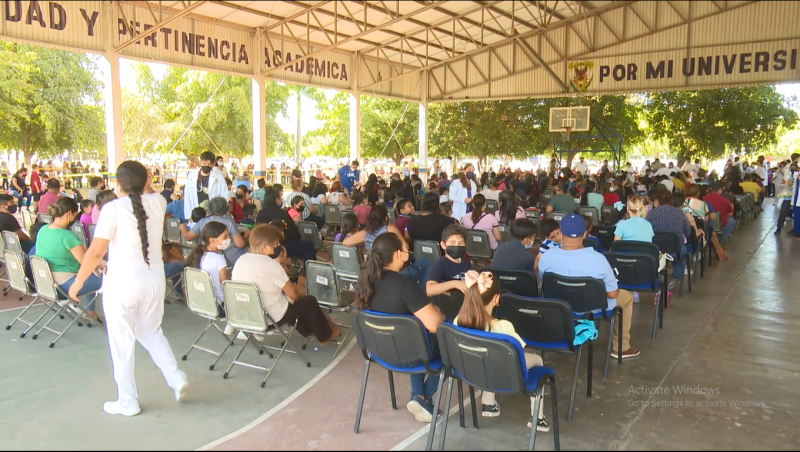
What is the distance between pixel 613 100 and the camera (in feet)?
81.0

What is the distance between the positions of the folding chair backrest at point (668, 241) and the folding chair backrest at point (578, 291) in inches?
106

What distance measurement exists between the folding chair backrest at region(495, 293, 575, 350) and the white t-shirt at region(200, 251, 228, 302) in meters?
2.44

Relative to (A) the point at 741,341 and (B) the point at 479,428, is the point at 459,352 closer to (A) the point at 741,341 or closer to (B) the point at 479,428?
(B) the point at 479,428

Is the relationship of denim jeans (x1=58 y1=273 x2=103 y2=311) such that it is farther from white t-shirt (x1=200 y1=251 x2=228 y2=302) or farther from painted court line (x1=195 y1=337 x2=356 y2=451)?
painted court line (x1=195 y1=337 x2=356 y2=451)

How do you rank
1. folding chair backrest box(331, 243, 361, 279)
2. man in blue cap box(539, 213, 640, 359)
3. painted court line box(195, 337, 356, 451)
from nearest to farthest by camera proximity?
painted court line box(195, 337, 356, 451)
man in blue cap box(539, 213, 640, 359)
folding chair backrest box(331, 243, 361, 279)

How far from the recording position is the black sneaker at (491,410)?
360cm

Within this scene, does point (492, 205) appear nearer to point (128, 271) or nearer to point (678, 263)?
point (678, 263)

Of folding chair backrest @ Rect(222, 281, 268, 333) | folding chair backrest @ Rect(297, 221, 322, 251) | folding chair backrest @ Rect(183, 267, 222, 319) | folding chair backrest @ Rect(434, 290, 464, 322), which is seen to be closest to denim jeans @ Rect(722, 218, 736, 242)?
folding chair backrest @ Rect(297, 221, 322, 251)

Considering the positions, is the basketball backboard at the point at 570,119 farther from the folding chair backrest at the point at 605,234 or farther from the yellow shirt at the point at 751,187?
the folding chair backrest at the point at 605,234

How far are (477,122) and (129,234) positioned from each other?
23.7m

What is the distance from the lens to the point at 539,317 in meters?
3.63

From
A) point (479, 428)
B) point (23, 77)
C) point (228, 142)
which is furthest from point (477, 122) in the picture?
point (479, 428)

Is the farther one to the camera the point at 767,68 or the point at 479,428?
the point at 767,68

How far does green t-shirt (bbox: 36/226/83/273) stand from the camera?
205 inches
